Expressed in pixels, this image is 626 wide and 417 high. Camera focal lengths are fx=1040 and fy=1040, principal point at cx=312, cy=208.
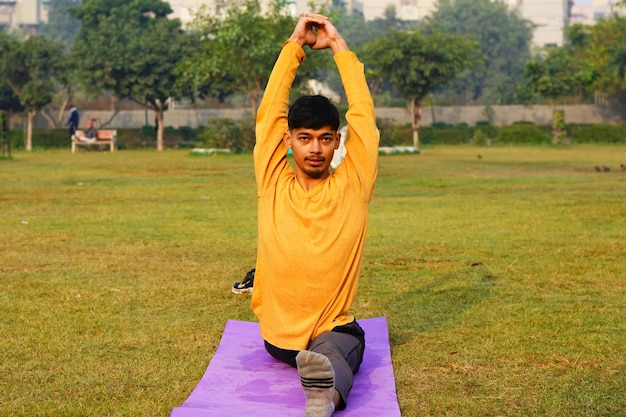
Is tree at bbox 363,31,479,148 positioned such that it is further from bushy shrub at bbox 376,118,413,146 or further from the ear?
the ear

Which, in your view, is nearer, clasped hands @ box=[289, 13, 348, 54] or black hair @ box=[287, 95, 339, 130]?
black hair @ box=[287, 95, 339, 130]

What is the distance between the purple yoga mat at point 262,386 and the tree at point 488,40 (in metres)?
75.9

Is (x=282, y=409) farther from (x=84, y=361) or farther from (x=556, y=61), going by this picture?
(x=556, y=61)

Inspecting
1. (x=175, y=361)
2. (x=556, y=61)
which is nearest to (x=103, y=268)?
(x=175, y=361)

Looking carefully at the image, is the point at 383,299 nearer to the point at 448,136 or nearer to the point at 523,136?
the point at 523,136

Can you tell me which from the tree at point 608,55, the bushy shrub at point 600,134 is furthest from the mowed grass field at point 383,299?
the tree at point 608,55

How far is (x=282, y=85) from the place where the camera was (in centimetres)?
507

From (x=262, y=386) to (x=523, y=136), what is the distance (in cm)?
4191

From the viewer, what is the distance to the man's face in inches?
191

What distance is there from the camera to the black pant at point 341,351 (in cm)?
448

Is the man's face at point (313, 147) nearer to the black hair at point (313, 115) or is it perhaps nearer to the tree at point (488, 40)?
the black hair at point (313, 115)

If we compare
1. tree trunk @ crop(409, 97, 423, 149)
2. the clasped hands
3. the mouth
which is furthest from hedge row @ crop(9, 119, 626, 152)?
the mouth

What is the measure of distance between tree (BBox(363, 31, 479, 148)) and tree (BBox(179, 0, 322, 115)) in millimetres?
6281

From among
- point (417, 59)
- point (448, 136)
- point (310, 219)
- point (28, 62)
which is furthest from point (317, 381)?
point (448, 136)
